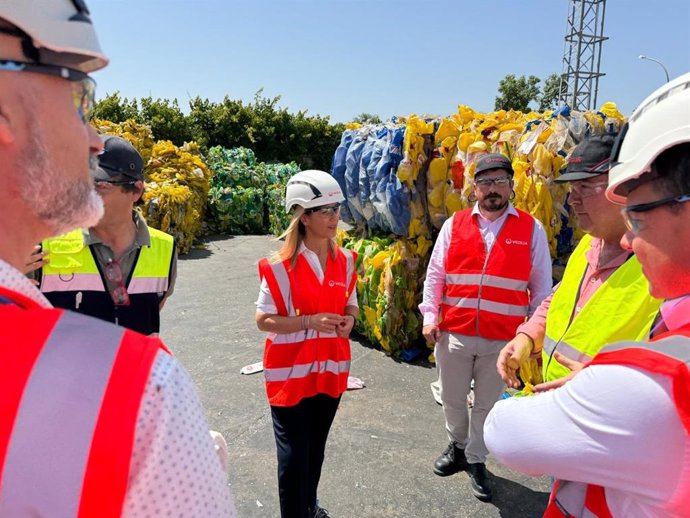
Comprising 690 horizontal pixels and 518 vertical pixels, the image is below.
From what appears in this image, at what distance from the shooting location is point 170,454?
2.12 feet

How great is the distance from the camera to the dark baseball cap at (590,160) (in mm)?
2275

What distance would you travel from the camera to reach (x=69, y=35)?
81 centimetres

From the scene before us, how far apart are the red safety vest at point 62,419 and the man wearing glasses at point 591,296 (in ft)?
4.86

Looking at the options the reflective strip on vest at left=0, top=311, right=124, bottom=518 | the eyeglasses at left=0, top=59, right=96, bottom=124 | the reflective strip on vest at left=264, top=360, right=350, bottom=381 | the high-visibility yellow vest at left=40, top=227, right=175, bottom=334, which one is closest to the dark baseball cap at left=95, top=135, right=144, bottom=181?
the high-visibility yellow vest at left=40, top=227, right=175, bottom=334

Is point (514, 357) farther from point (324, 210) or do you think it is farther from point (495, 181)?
point (495, 181)

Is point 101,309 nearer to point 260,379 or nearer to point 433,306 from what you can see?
point 433,306

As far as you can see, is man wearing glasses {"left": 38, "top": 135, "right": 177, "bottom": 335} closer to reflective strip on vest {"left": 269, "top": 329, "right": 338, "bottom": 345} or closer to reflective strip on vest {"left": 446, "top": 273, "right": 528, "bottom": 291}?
reflective strip on vest {"left": 269, "top": 329, "right": 338, "bottom": 345}

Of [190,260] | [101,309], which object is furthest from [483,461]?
[190,260]

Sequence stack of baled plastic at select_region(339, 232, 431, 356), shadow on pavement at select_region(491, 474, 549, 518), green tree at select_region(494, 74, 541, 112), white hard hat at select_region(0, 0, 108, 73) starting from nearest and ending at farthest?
1. white hard hat at select_region(0, 0, 108, 73)
2. shadow on pavement at select_region(491, 474, 549, 518)
3. stack of baled plastic at select_region(339, 232, 431, 356)
4. green tree at select_region(494, 74, 541, 112)

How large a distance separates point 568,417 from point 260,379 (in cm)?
412

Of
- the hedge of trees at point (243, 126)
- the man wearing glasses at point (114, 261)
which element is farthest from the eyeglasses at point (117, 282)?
the hedge of trees at point (243, 126)

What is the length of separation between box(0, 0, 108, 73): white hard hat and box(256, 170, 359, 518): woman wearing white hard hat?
74.7 inches

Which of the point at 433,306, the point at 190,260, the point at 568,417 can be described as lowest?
the point at 190,260

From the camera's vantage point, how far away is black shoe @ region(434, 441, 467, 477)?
3459 mm
